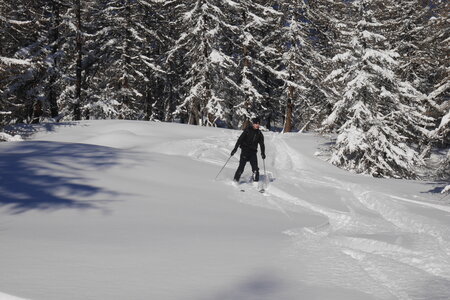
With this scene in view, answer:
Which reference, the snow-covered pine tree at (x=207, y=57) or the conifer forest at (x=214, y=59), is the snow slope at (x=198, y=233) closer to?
the conifer forest at (x=214, y=59)

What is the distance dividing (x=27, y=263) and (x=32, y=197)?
2.87 metres

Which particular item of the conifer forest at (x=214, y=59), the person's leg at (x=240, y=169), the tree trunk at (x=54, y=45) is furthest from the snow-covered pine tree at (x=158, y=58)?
the person's leg at (x=240, y=169)

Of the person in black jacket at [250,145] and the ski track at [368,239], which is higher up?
the person in black jacket at [250,145]

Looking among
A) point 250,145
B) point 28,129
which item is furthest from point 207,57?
point 250,145

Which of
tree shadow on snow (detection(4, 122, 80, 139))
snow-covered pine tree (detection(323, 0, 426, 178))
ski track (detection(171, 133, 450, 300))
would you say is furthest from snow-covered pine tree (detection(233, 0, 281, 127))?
ski track (detection(171, 133, 450, 300))

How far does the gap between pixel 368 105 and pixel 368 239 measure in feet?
35.6

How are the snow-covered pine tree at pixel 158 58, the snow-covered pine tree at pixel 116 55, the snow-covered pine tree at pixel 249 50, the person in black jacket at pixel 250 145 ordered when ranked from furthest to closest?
the snow-covered pine tree at pixel 158 58 → the snow-covered pine tree at pixel 249 50 → the snow-covered pine tree at pixel 116 55 → the person in black jacket at pixel 250 145

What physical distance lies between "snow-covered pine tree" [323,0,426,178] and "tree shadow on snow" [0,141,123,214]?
1009cm

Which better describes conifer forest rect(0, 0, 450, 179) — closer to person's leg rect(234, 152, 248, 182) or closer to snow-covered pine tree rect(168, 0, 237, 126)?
snow-covered pine tree rect(168, 0, 237, 126)

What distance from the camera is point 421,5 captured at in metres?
23.7

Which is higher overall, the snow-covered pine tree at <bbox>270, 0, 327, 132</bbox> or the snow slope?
the snow-covered pine tree at <bbox>270, 0, 327, 132</bbox>

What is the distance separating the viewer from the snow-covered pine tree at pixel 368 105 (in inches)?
557

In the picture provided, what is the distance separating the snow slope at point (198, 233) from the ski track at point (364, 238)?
3cm

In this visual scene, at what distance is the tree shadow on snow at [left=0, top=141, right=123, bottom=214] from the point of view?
5.54 m
